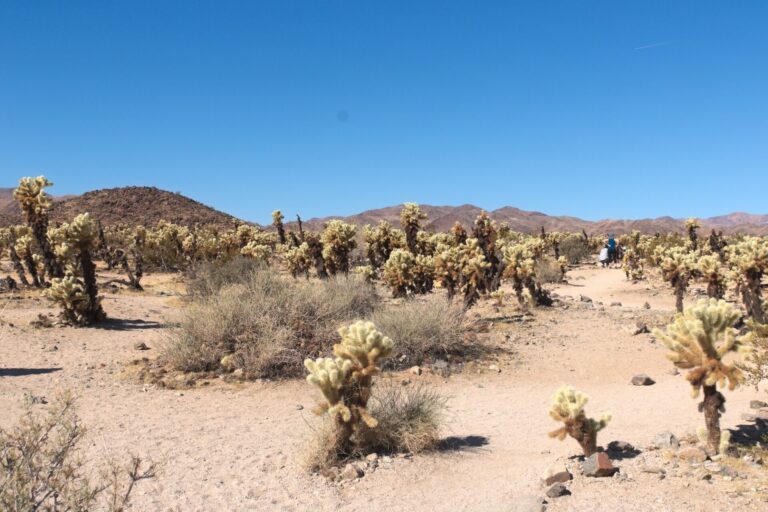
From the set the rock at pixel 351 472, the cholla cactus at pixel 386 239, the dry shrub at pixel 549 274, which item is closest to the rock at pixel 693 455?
the rock at pixel 351 472

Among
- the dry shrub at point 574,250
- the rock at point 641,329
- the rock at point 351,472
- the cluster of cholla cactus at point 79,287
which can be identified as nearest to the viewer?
the rock at point 351,472

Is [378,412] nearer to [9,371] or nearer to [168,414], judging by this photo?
[168,414]

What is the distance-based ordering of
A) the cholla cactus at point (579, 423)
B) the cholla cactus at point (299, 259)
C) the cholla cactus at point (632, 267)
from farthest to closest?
the cholla cactus at point (632, 267) < the cholla cactus at point (299, 259) < the cholla cactus at point (579, 423)

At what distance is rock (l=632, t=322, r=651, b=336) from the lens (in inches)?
549

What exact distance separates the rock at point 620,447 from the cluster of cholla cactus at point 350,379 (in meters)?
2.73

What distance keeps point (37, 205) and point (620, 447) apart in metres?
18.4

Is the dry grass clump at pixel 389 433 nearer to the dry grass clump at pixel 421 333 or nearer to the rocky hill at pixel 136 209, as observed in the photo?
the dry grass clump at pixel 421 333

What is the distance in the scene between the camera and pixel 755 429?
263 inches

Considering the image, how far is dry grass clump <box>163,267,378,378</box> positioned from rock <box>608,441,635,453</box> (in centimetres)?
630

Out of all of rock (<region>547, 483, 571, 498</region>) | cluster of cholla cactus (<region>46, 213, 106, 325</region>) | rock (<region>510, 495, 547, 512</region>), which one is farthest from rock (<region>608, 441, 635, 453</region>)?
cluster of cholla cactus (<region>46, 213, 106, 325</region>)

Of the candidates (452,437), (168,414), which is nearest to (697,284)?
(452,437)

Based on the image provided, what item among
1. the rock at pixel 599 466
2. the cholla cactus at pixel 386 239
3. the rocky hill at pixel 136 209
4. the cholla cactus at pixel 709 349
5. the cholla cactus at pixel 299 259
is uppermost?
the rocky hill at pixel 136 209

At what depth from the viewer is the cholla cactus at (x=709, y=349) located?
552cm

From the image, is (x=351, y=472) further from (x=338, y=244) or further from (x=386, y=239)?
(x=386, y=239)
